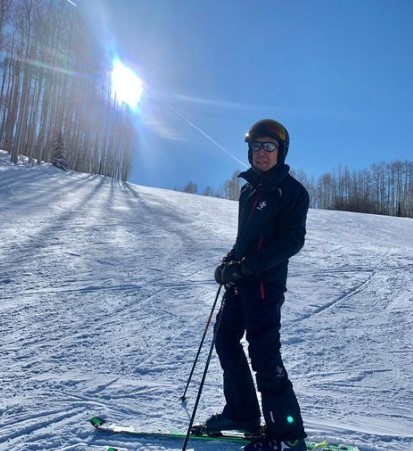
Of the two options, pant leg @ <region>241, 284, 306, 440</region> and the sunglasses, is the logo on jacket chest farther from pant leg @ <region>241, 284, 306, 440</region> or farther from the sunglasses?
pant leg @ <region>241, 284, 306, 440</region>

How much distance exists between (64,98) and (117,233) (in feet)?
75.7

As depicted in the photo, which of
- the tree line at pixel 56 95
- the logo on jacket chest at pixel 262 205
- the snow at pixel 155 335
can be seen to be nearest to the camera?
the logo on jacket chest at pixel 262 205

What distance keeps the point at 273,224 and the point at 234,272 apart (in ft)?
1.28

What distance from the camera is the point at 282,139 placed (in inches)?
100

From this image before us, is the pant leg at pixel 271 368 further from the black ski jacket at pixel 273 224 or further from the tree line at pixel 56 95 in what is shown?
the tree line at pixel 56 95

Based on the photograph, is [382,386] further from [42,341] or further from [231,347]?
[42,341]

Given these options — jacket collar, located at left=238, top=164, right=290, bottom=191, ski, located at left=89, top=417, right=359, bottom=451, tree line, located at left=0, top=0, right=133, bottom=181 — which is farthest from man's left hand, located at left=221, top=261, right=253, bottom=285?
tree line, located at left=0, top=0, right=133, bottom=181

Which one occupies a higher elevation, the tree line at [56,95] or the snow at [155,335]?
the tree line at [56,95]

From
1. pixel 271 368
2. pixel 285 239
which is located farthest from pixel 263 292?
pixel 271 368

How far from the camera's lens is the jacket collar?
2484 mm

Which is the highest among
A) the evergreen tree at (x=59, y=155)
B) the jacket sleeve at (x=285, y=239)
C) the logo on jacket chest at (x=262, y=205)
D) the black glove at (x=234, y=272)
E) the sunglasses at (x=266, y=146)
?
the evergreen tree at (x=59, y=155)

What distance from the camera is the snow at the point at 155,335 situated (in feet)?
9.09

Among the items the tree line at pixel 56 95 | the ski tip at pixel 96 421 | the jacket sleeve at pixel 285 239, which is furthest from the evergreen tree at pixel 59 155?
the jacket sleeve at pixel 285 239

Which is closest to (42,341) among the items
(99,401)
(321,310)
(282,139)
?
(99,401)
